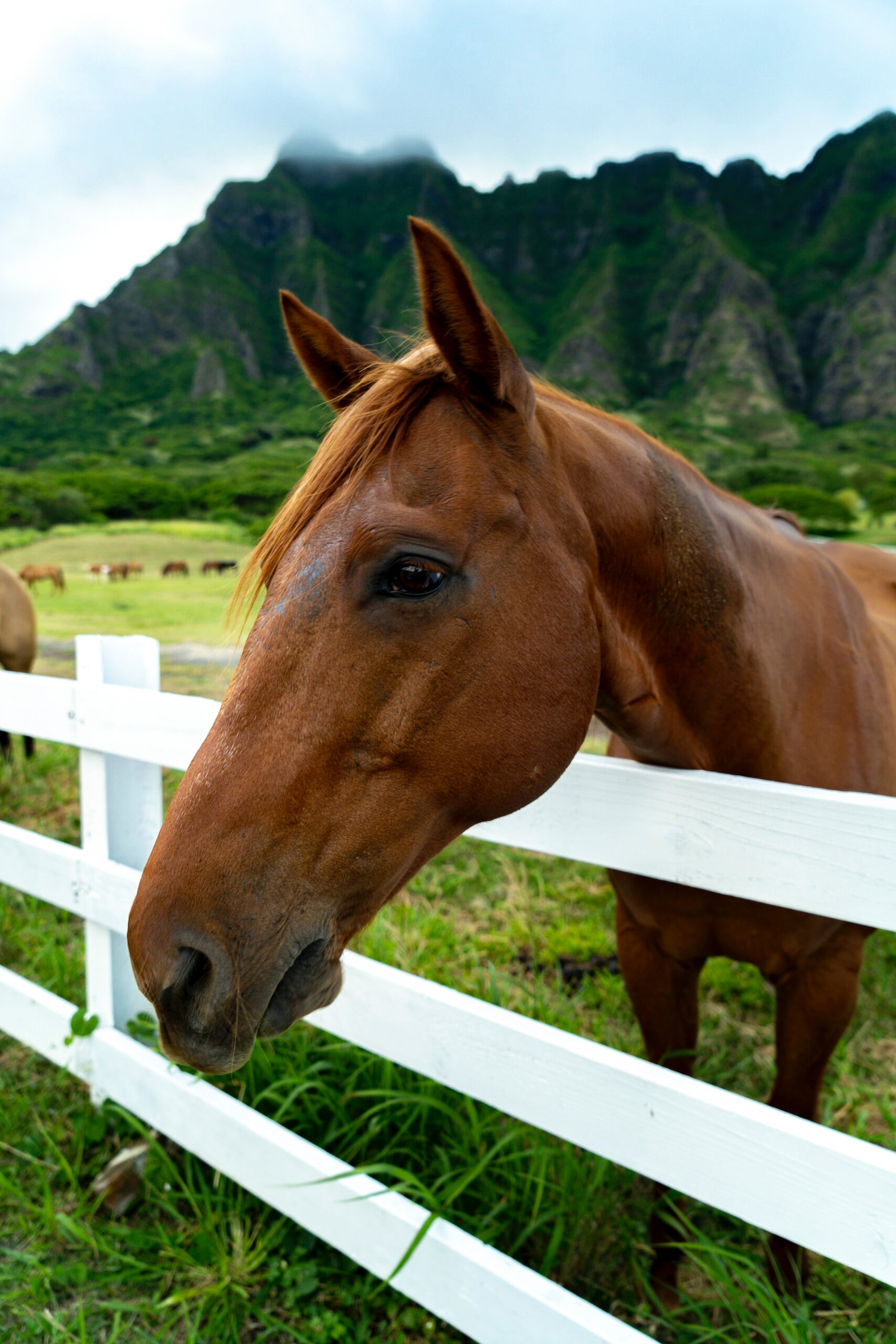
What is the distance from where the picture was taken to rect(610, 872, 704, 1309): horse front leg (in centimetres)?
177

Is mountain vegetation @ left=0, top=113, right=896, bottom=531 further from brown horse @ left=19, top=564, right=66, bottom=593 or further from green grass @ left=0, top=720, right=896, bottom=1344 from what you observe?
green grass @ left=0, top=720, right=896, bottom=1344

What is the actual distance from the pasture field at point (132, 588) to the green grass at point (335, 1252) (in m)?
2.78

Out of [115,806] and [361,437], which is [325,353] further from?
[115,806]

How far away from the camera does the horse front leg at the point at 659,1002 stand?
1.77 m

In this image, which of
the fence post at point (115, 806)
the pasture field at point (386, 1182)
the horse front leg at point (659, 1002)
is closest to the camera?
the pasture field at point (386, 1182)

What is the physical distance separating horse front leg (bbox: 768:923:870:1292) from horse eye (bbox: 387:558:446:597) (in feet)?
4.29

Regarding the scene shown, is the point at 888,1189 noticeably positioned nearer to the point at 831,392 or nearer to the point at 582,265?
the point at 582,265

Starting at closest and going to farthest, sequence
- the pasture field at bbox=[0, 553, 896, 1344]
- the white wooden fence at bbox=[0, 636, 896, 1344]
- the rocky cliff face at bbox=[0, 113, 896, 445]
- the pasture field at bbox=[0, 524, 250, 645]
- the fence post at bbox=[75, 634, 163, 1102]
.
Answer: the white wooden fence at bbox=[0, 636, 896, 1344] < the pasture field at bbox=[0, 553, 896, 1344] < the fence post at bbox=[75, 634, 163, 1102] < the pasture field at bbox=[0, 524, 250, 645] < the rocky cliff face at bbox=[0, 113, 896, 445]

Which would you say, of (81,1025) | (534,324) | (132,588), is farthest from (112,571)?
(534,324)

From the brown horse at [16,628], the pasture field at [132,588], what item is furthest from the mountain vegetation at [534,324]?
the brown horse at [16,628]

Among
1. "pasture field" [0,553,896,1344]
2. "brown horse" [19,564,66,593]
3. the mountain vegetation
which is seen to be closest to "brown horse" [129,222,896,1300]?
the mountain vegetation

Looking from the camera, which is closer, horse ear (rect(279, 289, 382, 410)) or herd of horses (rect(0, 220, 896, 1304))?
herd of horses (rect(0, 220, 896, 1304))

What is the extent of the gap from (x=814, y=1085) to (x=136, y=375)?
966 cm

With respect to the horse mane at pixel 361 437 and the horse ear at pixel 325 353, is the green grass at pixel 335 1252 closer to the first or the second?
the horse mane at pixel 361 437
